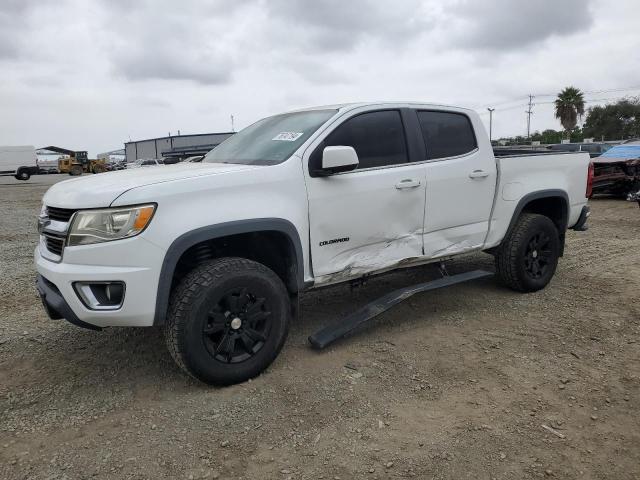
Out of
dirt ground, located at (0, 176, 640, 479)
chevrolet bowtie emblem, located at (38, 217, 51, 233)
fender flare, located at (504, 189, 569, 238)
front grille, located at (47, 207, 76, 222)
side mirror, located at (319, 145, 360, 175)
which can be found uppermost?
side mirror, located at (319, 145, 360, 175)

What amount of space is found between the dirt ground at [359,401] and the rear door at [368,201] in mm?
669

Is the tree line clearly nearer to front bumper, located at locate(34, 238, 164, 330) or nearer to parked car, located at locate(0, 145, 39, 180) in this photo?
parked car, located at locate(0, 145, 39, 180)

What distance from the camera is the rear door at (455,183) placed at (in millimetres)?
4148

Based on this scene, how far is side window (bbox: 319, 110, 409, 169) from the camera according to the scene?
377 cm

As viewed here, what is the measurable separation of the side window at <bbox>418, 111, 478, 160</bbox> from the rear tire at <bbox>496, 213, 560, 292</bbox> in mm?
963

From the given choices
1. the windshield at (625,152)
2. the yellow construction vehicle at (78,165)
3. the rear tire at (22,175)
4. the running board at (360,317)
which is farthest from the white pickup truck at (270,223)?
the yellow construction vehicle at (78,165)

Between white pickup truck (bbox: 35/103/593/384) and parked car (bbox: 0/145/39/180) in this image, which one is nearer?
white pickup truck (bbox: 35/103/593/384)

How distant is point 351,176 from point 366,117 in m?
0.56

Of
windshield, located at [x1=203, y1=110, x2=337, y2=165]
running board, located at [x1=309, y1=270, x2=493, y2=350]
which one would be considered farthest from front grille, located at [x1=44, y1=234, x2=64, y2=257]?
running board, located at [x1=309, y1=270, x2=493, y2=350]

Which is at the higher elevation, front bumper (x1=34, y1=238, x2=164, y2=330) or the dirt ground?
front bumper (x1=34, y1=238, x2=164, y2=330)

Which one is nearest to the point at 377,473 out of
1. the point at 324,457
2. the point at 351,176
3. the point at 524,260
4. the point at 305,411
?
the point at 324,457

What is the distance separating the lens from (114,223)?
2877 mm

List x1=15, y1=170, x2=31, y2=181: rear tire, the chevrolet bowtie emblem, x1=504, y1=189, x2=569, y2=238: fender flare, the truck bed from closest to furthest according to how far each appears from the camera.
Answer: the chevrolet bowtie emblem → the truck bed → x1=504, y1=189, x2=569, y2=238: fender flare → x1=15, y1=170, x2=31, y2=181: rear tire

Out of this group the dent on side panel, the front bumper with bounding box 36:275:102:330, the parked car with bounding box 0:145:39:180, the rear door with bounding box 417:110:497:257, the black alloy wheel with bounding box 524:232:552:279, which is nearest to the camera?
the front bumper with bounding box 36:275:102:330
